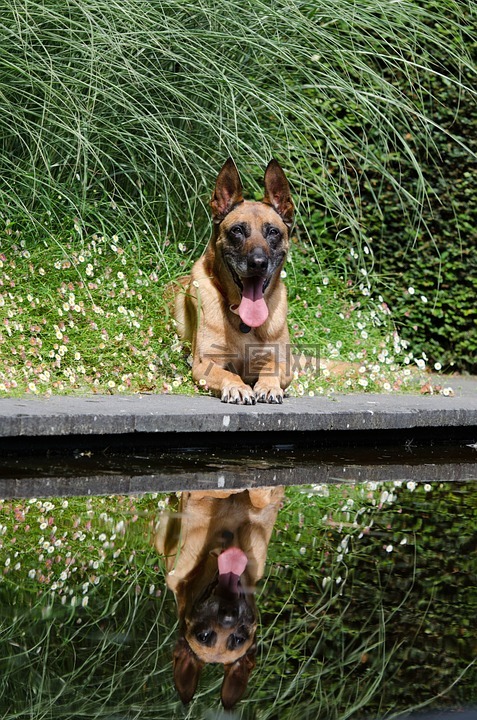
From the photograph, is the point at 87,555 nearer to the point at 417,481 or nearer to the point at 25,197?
the point at 417,481

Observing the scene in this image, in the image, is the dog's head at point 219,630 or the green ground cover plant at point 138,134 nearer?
the dog's head at point 219,630

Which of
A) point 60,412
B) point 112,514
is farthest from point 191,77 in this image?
point 112,514

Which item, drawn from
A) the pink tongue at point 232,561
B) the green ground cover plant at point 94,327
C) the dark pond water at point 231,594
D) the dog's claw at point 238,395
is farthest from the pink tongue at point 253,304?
the pink tongue at point 232,561

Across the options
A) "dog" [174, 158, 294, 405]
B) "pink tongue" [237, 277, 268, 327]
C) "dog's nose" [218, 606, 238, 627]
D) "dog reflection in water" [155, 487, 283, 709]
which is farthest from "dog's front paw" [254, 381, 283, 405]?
"dog's nose" [218, 606, 238, 627]

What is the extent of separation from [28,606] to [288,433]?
328 cm

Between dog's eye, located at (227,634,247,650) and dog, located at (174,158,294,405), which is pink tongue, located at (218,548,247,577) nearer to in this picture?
dog's eye, located at (227,634,247,650)

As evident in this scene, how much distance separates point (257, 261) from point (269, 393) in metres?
0.71

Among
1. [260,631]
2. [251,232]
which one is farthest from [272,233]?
[260,631]

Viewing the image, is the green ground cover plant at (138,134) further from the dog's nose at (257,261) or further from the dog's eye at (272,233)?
the dog's nose at (257,261)

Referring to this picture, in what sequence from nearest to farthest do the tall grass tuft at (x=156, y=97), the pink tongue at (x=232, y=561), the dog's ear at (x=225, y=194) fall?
the pink tongue at (x=232, y=561) < the dog's ear at (x=225, y=194) < the tall grass tuft at (x=156, y=97)

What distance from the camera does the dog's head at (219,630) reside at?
8.80 ft

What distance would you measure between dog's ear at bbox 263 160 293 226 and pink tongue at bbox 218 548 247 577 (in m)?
3.21

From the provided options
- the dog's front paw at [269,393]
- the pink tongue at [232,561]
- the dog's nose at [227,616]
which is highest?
the dog's nose at [227,616]

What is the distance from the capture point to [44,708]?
2492mm
